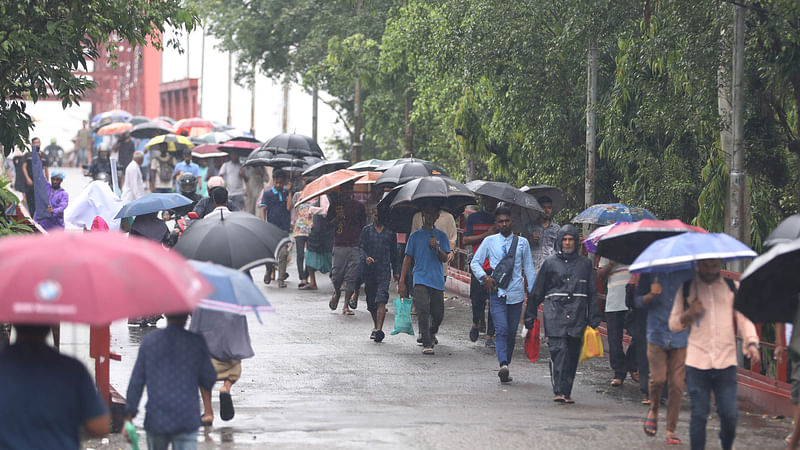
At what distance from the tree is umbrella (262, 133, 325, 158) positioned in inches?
444

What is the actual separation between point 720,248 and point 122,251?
4707 mm

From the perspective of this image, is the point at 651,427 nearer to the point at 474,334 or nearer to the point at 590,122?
the point at 474,334

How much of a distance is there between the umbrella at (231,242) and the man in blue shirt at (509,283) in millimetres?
3598

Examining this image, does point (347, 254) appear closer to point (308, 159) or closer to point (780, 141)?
point (780, 141)

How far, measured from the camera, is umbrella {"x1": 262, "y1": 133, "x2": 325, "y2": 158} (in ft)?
75.9

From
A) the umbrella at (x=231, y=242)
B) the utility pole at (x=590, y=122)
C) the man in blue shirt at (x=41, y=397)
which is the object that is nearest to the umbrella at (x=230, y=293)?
the umbrella at (x=231, y=242)

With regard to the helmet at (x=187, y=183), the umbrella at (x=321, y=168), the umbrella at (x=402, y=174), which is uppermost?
the umbrella at (x=321, y=168)

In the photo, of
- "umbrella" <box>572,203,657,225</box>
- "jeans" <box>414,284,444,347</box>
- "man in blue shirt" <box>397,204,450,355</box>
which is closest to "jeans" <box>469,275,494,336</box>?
"jeans" <box>414,284,444,347</box>

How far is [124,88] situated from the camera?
84.8 meters

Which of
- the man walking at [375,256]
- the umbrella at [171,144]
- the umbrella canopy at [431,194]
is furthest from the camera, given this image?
the umbrella at [171,144]

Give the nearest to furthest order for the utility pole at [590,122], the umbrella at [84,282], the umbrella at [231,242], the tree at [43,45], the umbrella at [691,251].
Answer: the umbrella at [84,282]
the umbrella at [691,251]
the umbrella at [231,242]
the tree at [43,45]
the utility pole at [590,122]

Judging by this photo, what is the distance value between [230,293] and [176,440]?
3.36 ft

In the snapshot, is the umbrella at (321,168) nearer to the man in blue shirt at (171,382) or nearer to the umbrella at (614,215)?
the umbrella at (614,215)

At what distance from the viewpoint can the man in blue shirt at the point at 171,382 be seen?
6.29 meters
